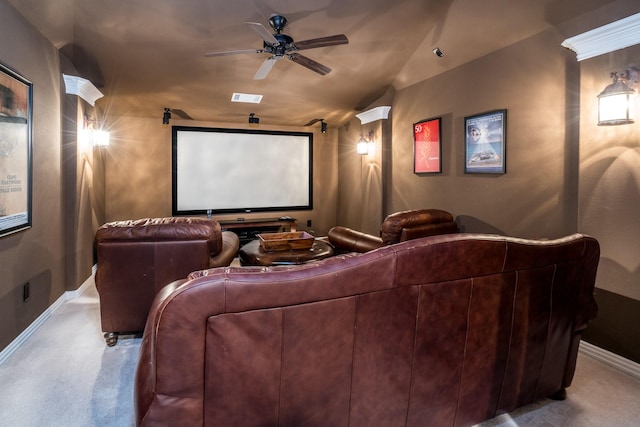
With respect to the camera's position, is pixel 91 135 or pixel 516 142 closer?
pixel 516 142

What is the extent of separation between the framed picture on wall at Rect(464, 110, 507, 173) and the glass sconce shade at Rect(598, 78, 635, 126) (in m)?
1.10

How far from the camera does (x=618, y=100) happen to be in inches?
87.1

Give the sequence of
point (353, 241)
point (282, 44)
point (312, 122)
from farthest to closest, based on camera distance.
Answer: point (312, 122), point (353, 241), point (282, 44)

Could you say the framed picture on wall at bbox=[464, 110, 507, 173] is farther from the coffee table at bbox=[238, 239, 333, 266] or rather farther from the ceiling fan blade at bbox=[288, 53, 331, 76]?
the coffee table at bbox=[238, 239, 333, 266]

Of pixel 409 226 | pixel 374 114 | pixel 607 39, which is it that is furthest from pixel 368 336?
pixel 374 114

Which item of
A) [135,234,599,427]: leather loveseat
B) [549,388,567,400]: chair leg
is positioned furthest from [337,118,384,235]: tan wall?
[135,234,599,427]: leather loveseat

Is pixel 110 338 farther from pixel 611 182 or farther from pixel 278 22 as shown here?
pixel 611 182

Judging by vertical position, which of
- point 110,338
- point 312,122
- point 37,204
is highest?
point 312,122

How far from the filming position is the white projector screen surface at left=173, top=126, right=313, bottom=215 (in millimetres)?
6129

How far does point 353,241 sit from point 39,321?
2.76 m

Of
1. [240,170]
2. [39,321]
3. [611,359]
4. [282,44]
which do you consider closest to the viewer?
[611,359]

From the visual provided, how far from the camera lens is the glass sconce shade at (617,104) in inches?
86.5

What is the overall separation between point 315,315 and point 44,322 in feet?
10.1

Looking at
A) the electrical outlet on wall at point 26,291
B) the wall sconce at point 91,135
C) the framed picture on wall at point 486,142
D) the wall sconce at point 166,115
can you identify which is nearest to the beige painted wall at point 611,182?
the framed picture on wall at point 486,142
